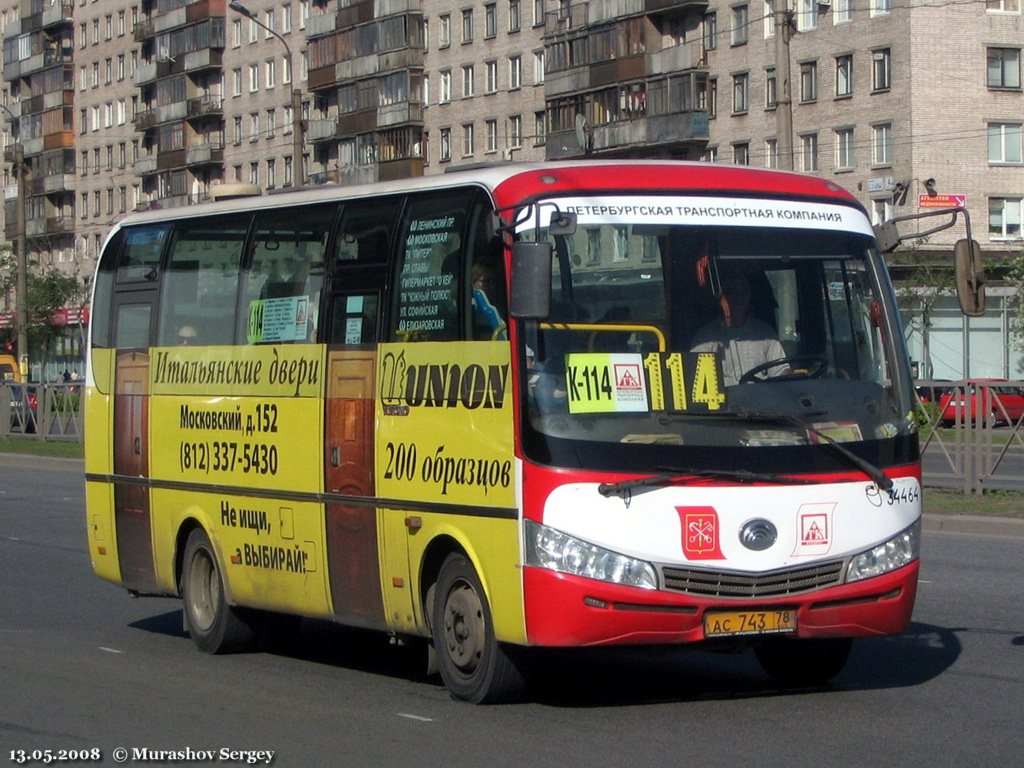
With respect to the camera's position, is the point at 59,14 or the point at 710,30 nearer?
the point at 710,30

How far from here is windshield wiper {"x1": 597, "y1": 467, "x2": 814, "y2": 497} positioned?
329 inches

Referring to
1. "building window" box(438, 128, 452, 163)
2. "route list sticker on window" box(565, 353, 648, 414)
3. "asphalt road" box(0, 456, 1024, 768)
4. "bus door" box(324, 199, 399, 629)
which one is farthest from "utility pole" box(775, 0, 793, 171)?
"building window" box(438, 128, 452, 163)

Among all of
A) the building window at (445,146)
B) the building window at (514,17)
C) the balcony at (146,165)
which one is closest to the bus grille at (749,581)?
the building window at (514,17)

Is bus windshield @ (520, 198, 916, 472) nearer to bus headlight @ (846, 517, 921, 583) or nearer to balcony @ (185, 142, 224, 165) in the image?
bus headlight @ (846, 517, 921, 583)

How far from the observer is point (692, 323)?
8789 mm

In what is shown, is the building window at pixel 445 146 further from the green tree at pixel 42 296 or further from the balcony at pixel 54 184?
the balcony at pixel 54 184

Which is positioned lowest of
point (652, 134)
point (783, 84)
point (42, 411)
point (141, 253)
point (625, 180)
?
point (42, 411)

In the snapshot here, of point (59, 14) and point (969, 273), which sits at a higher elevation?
point (59, 14)

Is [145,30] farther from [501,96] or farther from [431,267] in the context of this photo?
[431,267]

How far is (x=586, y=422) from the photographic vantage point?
8.50 m

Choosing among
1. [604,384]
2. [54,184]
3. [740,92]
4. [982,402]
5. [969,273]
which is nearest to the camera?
[604,384]

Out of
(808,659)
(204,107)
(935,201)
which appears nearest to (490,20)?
(204,107)

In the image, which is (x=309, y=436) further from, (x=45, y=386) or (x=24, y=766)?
(x=45, y=386)

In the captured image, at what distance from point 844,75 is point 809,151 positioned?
2.94m
